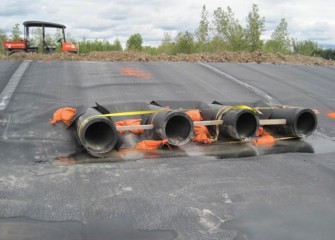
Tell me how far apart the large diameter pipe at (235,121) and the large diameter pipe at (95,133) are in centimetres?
126

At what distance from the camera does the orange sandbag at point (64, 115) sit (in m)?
4.21

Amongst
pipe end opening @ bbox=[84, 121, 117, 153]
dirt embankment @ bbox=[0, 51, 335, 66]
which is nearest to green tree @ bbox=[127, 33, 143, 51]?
dirt embankment @ bbox=[0, 51, 335, 66]

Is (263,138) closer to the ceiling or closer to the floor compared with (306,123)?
closer to the floor

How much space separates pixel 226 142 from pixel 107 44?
3613 cm

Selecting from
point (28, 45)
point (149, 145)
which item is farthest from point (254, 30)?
point (149, 145)

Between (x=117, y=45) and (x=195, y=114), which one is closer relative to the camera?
(x=195, y=114)

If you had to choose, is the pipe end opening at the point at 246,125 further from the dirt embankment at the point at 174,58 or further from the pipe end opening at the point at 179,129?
the dirt embankment at the point at 174,58

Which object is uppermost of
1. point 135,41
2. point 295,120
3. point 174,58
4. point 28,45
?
point 135,41

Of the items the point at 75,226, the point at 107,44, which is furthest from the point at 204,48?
the point at 75,226

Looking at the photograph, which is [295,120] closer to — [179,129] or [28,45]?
[179,129]

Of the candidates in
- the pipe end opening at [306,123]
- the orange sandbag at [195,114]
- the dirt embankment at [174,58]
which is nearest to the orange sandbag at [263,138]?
the pipe end opening at [306,123]

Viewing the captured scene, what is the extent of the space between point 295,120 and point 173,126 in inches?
57.6

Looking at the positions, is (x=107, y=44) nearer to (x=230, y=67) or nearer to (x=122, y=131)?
(x=230, y=67)

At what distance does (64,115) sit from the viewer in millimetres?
4258
